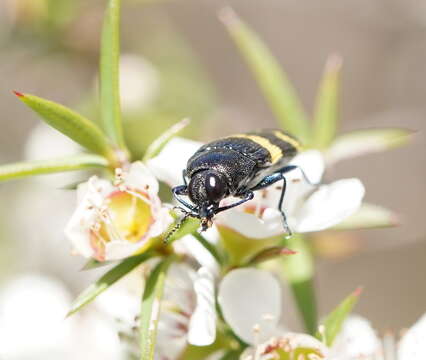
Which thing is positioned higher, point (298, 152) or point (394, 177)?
point (394, 177)

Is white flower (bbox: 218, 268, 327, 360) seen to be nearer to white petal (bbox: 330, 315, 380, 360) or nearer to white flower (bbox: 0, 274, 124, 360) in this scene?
white petal (bbox: 330, 315, 380, 360)

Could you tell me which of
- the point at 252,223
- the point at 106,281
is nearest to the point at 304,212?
the point at 252,223

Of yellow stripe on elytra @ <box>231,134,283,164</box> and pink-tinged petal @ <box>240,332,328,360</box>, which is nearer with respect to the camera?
pink-tinged petal @ <box>240,332,328,360</box>

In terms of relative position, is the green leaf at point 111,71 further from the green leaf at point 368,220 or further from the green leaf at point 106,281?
the green leaf at point 368,220

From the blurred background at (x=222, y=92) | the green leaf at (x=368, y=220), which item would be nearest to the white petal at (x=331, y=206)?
the green leaf at (x=368, y=220)

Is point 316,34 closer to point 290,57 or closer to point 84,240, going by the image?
point 290,57

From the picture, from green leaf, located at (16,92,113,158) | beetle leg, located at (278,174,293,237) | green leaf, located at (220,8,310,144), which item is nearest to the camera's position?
green leaf, located at (16,92,113,158)

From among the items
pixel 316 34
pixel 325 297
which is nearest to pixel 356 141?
pixel 325 297

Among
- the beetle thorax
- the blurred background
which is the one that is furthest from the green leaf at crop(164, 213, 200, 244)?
the blurred background
